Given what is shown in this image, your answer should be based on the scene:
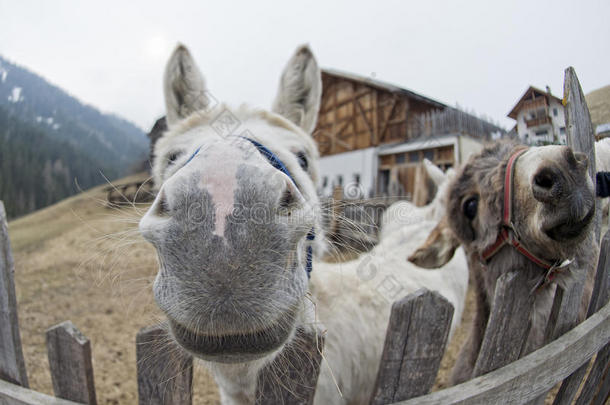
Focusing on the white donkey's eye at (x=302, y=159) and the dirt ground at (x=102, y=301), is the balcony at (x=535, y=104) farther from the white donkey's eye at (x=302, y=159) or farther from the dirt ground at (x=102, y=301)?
the dirt ground at (x=102, y=301)

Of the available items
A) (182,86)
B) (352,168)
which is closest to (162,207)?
(182,86)

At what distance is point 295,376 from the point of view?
3.69ft

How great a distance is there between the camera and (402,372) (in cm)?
117

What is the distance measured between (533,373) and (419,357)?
434mm

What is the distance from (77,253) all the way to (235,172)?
13.8 metres

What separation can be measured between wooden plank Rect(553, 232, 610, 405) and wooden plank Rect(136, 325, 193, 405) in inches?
66.6

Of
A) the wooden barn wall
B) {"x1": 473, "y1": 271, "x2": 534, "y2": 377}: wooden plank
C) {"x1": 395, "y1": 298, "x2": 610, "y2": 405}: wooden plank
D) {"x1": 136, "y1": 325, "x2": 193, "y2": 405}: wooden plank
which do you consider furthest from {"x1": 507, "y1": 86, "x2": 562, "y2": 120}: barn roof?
the wooden barn wall

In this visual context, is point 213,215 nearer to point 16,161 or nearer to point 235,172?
point 235,172

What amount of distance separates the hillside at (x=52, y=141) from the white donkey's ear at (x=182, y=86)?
2.11ft

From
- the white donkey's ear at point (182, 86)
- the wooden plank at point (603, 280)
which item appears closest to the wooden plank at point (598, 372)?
the wooden plank at point (603, 280)

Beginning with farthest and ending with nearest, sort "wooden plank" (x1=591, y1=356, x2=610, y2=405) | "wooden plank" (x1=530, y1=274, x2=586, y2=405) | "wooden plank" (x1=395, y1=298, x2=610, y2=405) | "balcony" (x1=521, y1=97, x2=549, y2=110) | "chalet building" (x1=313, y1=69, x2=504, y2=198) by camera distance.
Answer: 1. "chalet building" (x1=313, y1=69, x2=504, y2=198)
2. "wooden plank" (x1=591, y1=356, x2=610, y2=405)
3. "wooden plank" (x1=530, y1=274, x2=586, y2=405)
4. "balcony" (x1=521, y1=97, x2=549, y2=110)
5. "wooden plank" (x1=395, y1=298, x2=610, y2=405)

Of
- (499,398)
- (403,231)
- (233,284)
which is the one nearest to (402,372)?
(499,398)

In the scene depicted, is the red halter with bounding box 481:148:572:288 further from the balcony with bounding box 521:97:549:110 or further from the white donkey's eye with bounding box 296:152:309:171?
the white donkey's eye with bounding box 296:152:309:171

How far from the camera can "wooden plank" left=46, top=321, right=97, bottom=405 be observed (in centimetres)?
123
